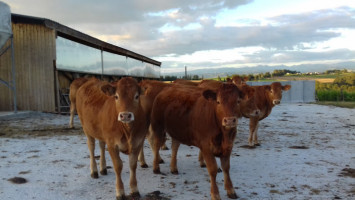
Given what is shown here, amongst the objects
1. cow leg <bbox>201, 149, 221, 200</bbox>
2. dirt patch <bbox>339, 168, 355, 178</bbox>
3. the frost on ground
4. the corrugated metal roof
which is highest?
the corrugated metal roof

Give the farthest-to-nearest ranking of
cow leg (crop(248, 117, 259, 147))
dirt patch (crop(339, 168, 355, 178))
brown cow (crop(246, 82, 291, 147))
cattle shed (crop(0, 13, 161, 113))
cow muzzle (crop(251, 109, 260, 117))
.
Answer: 1. cattle shed (crop(0, 13, 161, 113))
2. brown cow (crop(246, 82, 291, 147))
3. cow leg (crop(248, 117, 259, 147))
4. cow muzzle (crop(251, 109, 260, 117))
5. dirt patch (crop(339, 168, 355, 178))

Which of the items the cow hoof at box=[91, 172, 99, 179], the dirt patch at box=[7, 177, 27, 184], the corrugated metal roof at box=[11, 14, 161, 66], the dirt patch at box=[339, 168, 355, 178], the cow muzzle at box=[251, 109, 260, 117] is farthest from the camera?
the corrugated metal roof at box=[11, 14, 161, 66]

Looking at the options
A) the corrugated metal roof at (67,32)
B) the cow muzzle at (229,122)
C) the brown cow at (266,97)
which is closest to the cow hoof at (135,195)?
the cow muzzle at (229,122)

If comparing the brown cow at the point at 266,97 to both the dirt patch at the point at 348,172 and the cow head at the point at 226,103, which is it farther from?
the cow head at the point at 226,103

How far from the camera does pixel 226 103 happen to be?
13.8 ft

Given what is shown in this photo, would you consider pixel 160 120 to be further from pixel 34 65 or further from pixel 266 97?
pixel 34 65

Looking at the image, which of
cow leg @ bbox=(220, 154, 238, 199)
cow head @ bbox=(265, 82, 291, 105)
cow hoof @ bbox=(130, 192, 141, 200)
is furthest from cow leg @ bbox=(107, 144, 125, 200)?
cow head @ bbox=(265, 82, 291, 105)

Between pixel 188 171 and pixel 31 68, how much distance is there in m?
12.2

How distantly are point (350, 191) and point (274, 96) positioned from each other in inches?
174

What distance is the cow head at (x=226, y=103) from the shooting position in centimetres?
397

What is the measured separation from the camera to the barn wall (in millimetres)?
14602

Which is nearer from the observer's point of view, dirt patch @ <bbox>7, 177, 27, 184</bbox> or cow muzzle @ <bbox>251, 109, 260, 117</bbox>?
dirt patch @ <bbox>7, 177, 27, 184</bbox>

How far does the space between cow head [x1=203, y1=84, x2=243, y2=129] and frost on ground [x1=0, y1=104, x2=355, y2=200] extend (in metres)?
1.30

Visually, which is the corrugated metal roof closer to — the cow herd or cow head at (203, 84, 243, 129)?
the cow herd
